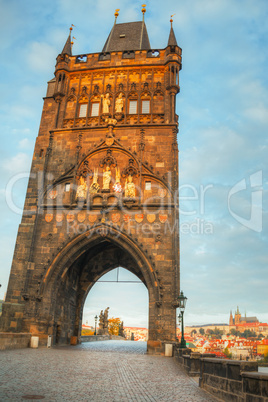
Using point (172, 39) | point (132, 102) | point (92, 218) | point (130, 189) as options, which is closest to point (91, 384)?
point (92, 218)

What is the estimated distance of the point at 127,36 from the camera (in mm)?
25469

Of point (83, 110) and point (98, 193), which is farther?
point (83, 110)

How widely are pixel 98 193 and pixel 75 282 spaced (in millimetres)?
5875

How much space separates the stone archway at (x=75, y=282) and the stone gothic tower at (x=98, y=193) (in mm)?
48

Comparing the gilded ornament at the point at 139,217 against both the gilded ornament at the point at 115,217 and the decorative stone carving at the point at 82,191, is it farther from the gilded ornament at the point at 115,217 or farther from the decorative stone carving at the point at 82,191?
the decorative stone carving at the point at 82,191

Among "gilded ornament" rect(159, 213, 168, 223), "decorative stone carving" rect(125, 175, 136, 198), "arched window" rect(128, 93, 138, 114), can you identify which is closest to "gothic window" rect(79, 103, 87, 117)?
"arched window" rect(128, 93, 138, 114)

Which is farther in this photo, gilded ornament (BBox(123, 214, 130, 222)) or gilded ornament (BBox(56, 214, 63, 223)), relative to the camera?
gilded ornament (BBox(56, 214, 63, 223))

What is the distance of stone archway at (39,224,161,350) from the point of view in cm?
1630

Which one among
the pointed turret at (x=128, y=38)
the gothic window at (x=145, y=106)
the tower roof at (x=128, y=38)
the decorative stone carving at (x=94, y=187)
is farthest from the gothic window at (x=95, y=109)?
the tower roof at (x=128, y=38)

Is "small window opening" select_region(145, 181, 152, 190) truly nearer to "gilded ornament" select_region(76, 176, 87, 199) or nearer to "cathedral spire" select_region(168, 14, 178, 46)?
"gilded ornament" select_region(76, 176, 87, 199)

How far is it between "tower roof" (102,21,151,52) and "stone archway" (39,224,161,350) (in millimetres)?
13348

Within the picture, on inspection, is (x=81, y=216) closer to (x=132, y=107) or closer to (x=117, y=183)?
(x=117, y=183)

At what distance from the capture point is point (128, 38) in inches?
992

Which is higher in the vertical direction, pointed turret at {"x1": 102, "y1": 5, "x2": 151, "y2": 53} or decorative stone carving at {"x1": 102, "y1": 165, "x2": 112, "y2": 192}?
pointed turret at {"x1": 102, "y1": 5, "x2": 151, "y2": 53}
